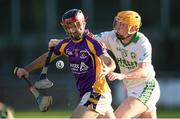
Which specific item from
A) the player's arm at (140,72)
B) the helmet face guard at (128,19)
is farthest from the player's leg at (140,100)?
the helmet face guard at (128,19)

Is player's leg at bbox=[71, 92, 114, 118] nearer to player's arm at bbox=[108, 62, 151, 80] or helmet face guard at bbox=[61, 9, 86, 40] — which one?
player's arm at bbox=[108, 62, 151, 80]

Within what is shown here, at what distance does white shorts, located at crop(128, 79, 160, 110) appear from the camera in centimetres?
1012

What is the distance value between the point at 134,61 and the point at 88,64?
1199 mm

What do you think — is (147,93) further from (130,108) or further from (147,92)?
(130,108)

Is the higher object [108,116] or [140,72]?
[140,72]

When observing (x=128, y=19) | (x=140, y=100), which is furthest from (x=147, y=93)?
(x=128, y=19)

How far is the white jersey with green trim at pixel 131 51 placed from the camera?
9.93 metres

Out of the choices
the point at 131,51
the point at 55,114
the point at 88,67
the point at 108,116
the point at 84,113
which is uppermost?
the point at 88,67

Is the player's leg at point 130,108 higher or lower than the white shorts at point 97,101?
lower

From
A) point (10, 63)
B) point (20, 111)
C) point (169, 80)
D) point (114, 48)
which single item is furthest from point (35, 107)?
point (114, 48)

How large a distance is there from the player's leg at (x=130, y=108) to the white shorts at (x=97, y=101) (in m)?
0.84

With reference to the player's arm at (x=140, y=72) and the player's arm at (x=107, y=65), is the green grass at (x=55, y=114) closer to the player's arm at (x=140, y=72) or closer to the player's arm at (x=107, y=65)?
the player's arm at (x=140, y=72)

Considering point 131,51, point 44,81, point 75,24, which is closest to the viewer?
point 75,24

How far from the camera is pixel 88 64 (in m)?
8.96
